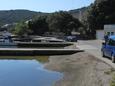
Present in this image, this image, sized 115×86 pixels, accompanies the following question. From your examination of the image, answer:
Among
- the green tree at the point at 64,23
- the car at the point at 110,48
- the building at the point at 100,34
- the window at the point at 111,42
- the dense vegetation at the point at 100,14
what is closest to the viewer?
the car at the point at 110,48

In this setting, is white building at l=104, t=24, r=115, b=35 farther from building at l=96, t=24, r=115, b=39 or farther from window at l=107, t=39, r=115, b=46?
window at l=107, t=39, r=115, b=46

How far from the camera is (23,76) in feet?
82.1

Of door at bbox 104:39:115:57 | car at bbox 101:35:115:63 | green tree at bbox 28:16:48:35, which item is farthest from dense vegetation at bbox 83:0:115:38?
door at bbox 104:39:115:57

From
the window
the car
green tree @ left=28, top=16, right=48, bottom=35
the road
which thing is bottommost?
green tree @ left=28, top=16, right=48, bottom=35

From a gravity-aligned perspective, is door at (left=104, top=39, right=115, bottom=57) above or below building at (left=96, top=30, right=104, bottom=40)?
above

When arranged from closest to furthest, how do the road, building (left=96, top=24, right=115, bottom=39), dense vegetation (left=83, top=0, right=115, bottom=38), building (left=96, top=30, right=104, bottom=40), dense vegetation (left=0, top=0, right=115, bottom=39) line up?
the road
building (left=96, top=24, right=115, bottom=39)
building (left=96, top=30, right=104, bottom=40)
dense vegetation (left=83, top=0, right=115, bottom=38)
dense vegetation (left=0, top=0, right=115, bottom=39)

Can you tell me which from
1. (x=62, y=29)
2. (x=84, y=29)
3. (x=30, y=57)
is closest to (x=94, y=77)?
(x=30, y=57)

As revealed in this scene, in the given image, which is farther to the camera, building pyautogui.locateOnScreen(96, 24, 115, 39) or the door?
building pyautogui.locateOnScreen(96, 24, 115, 39)

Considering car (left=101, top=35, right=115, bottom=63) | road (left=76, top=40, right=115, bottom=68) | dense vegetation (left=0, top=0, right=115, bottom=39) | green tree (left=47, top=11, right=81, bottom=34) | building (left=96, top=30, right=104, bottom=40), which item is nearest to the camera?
car (left=101, top=35, right=115, bottom=63)

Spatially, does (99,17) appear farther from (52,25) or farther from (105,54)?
(105,54)

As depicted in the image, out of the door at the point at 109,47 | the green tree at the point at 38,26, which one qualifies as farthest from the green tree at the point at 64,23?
the door at the point at 109,47

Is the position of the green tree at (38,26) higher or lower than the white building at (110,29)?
lower

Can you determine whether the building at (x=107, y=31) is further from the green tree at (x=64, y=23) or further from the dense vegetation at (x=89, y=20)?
the green tree at (x=64, y=23)

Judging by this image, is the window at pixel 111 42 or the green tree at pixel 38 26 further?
the green tree at pixel 38 26
